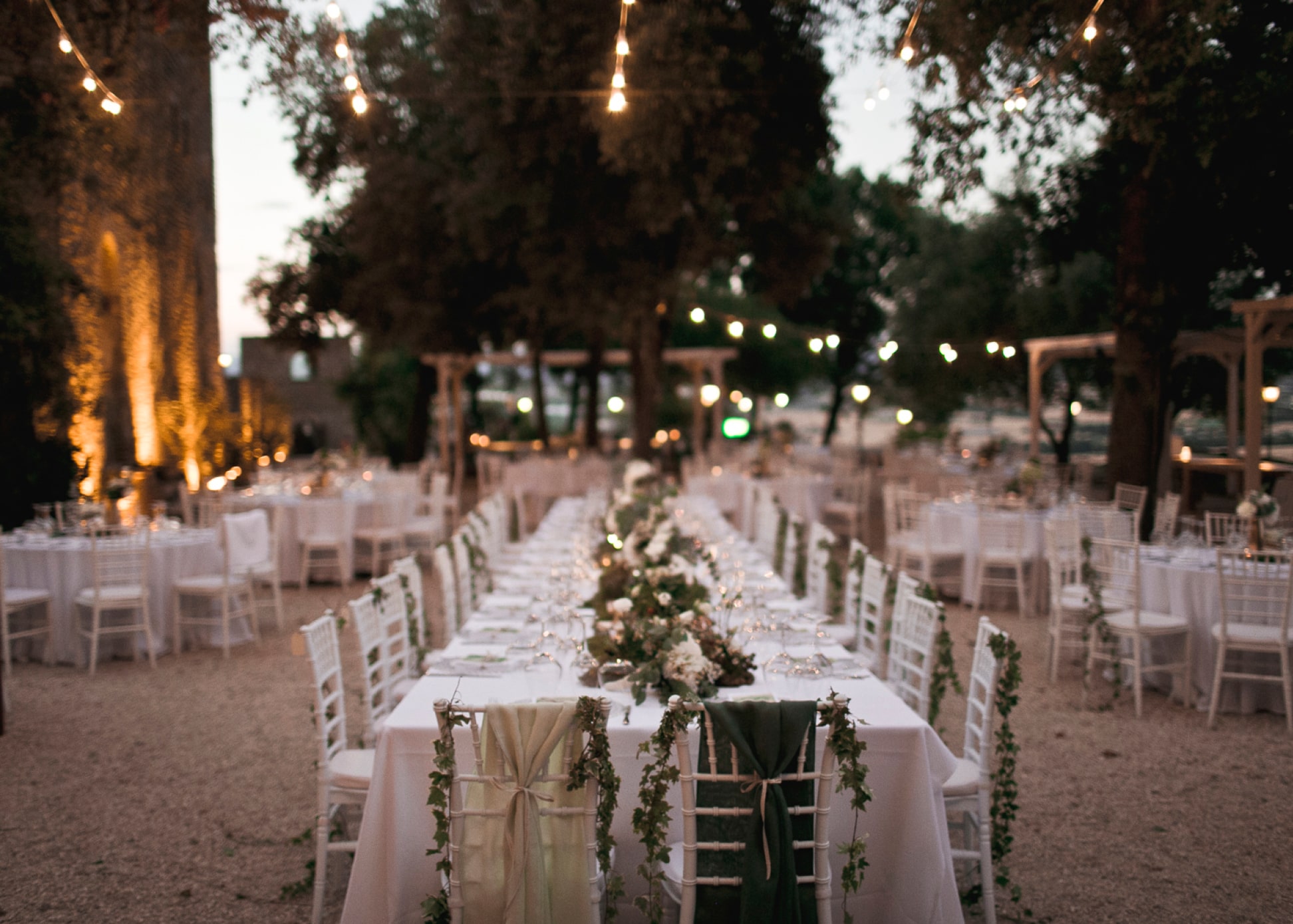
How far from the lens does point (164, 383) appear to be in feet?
44.7

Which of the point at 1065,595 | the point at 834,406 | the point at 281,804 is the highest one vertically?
the point at 834,406

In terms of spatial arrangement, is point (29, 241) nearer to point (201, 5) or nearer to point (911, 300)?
point (201, 5)

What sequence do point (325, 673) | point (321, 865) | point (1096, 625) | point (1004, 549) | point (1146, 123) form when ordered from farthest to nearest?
point (1004, 549) < point (1146, 123) < point (1096, 625) < point (325, 673) < point (321, 865)

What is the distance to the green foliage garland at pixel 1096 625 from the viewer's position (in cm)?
604

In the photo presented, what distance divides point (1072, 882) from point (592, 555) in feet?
10.1

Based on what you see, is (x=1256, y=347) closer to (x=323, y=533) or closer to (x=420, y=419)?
(x=323, y=533)

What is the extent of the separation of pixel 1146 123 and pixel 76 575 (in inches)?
330

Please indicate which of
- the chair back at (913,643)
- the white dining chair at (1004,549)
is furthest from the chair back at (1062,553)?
the chair back at (913,643)

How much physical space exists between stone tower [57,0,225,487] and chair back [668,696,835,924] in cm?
711

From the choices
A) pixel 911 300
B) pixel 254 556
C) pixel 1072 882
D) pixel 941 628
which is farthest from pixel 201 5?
pixel 911 300

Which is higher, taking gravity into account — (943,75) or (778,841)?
(943,75)

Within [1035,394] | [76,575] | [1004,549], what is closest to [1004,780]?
[1004,549]

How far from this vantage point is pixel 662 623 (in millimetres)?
3443

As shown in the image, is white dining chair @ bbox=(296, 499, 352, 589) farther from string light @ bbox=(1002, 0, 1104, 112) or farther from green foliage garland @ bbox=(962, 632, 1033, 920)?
green foliage garland @ bbox=(962, 632, 1033, 920)
